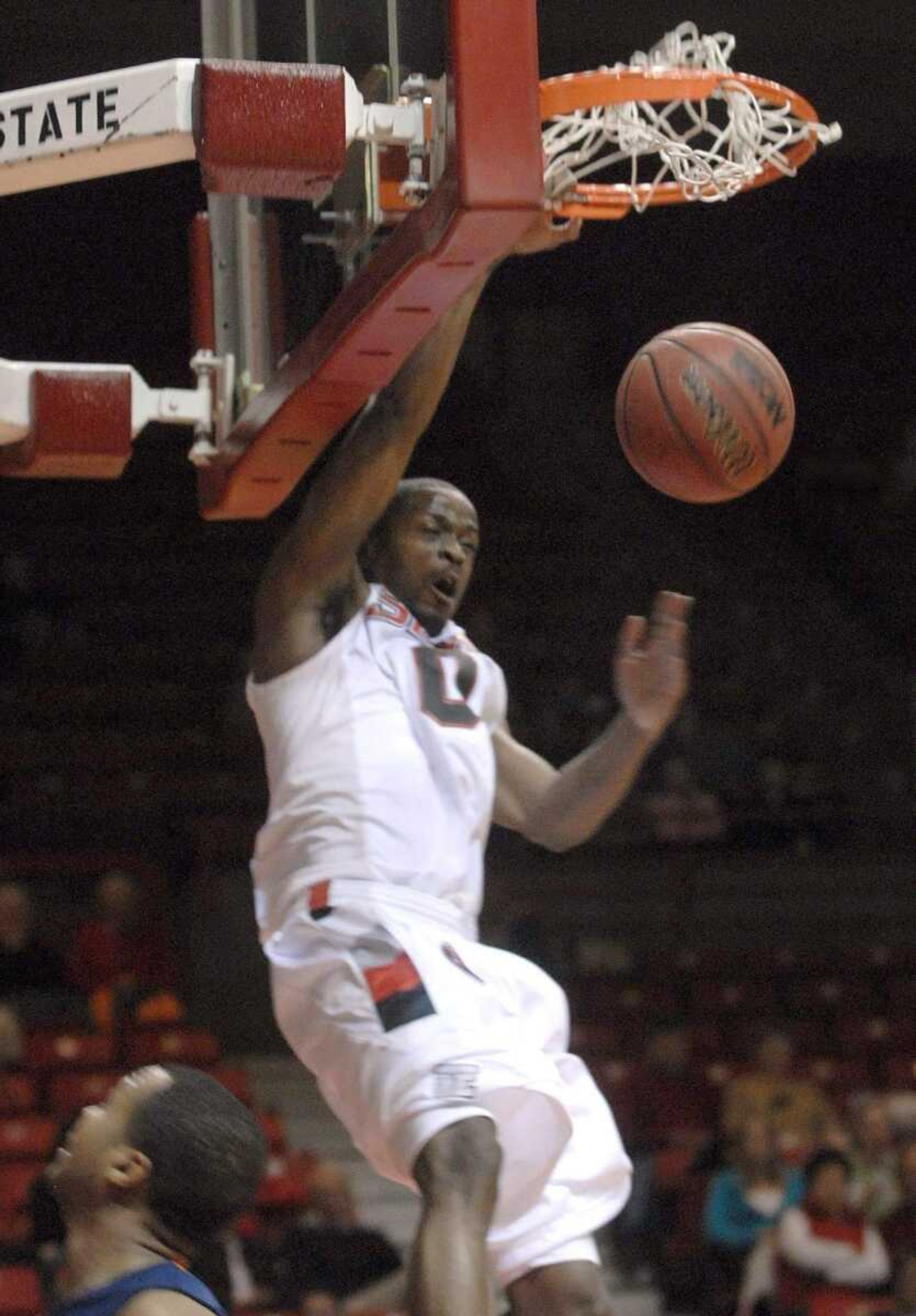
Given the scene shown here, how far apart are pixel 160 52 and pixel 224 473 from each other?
4.45 m

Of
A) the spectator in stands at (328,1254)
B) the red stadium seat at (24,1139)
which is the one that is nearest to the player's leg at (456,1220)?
the spectator in stands at (328,1254)

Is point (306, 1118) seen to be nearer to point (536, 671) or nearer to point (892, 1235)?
point (892, 1235)

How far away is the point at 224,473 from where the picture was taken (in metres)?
3.66

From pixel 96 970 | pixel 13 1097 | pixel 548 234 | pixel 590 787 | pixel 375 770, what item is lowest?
pixel 96 970

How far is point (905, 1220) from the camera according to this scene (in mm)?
7008

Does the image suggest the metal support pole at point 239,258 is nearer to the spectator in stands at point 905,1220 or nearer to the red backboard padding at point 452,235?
the red backboard padding at point 452,235

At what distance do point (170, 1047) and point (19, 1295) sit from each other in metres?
1.41

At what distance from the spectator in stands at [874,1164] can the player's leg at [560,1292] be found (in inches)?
150

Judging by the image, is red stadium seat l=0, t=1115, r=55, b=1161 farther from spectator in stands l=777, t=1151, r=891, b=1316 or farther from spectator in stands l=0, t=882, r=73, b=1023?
spectator in stands l=777, t=1151, r=891, b=1316

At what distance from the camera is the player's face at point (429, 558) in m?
3.48

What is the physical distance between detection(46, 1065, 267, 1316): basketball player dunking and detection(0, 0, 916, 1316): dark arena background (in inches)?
167

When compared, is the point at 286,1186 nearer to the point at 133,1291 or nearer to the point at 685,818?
the point at 685,818

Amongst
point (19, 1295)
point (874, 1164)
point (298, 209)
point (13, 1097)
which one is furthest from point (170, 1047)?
point (298, 209)

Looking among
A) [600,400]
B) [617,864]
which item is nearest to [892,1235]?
[617,864]
